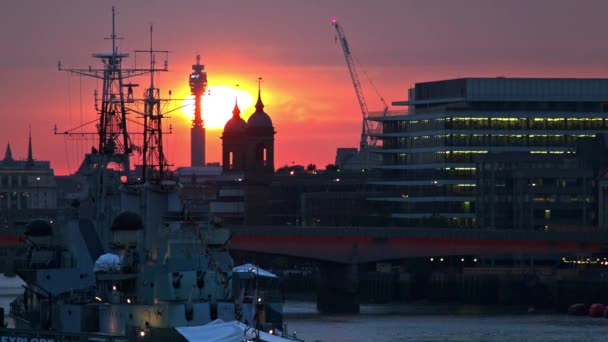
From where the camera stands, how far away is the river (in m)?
109

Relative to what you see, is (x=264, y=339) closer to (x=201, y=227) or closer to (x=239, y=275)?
(x=201, y=227)

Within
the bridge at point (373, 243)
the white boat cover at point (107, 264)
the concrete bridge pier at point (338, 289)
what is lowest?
the concrete bridge pier at point (338, 289)

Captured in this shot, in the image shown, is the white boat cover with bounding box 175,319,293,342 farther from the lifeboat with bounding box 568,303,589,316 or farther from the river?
the lifeboat with bounding box 568,303,589,316

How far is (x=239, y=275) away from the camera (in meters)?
77.9

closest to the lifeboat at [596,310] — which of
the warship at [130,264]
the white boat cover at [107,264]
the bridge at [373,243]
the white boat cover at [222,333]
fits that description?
the bridge at [373,243]

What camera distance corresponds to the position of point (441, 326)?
120m

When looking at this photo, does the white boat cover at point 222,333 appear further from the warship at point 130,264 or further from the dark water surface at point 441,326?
the dark water surface at point 441,326

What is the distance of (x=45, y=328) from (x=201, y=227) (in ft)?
31.9

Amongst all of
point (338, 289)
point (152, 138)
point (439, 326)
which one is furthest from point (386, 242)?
point (152, 138)

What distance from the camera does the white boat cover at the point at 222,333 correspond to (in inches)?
2400

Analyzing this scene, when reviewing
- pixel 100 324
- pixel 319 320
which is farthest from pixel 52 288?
pixel 319 320

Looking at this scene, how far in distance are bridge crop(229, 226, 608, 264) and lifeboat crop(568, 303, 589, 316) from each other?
2007cm

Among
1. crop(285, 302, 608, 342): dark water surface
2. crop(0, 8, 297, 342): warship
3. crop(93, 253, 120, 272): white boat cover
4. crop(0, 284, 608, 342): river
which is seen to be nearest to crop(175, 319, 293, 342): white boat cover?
crop(0, 8, 297, 342): warship

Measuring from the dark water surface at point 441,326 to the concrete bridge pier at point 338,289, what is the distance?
6.40 ft
